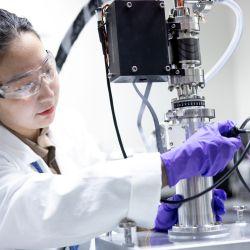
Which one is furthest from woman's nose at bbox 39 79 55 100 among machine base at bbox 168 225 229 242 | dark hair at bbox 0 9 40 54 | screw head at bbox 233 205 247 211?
screw head at bbox 233 205 247 211

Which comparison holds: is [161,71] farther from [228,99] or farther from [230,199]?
[228,99]

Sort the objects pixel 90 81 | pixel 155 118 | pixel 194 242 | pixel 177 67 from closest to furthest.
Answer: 1. pixel 194 242
2. pixel 177 67
3. pixel 155 118
4. pixel 90 81

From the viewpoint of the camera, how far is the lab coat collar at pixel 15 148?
1.13 meters

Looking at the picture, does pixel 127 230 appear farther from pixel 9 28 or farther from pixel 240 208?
pixel 9 28

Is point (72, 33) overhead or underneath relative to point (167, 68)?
overhead

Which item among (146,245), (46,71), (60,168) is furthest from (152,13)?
(60,168)

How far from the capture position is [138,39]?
36.2 inches

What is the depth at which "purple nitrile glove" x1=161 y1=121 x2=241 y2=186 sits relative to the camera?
887 millimetres

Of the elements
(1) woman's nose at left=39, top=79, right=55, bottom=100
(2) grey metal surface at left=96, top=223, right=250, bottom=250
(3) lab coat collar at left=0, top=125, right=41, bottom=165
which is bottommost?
(2) grey metal surface at left=96, top=223, right=250, bottom=250

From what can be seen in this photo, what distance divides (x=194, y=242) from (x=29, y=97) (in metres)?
0.52

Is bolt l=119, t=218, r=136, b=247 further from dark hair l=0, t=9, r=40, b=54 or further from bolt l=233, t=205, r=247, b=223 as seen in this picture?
dark hair l=0, t=9, r=40, b=54

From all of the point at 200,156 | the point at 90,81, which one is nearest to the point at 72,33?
the point at 90,81

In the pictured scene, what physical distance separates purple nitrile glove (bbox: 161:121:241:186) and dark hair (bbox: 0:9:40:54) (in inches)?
18.3

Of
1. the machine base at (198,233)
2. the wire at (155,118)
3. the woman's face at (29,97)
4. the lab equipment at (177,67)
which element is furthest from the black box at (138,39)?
the machine base at (198,233)
